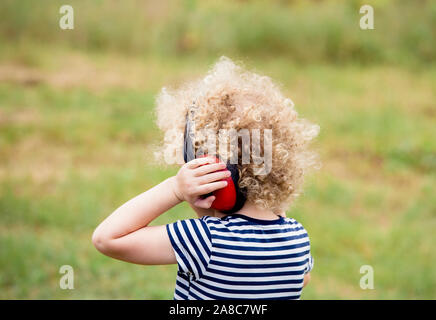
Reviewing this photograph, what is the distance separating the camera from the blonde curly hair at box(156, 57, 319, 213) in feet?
5.65

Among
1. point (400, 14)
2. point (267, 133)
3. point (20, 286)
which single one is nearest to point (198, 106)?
point (267, 133)

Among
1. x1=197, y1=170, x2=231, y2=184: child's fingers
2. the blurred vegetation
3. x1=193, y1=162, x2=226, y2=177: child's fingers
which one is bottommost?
x1=197, y1=170, x2=231, y2=184: child's fingers

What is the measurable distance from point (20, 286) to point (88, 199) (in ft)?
4.16

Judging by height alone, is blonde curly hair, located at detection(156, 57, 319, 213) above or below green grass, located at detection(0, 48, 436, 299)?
above

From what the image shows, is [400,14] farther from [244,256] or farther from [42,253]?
[244,256]

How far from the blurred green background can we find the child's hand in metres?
0.39

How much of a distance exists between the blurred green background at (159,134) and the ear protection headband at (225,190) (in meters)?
0.31

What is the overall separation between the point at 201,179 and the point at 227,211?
150mm

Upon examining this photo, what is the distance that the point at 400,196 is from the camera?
529 centimetres

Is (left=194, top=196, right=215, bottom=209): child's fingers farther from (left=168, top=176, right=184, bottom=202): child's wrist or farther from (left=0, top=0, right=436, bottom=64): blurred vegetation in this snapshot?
(left=0, top=0, right=436, bottom=64): blurred vegetation

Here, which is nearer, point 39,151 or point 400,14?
point 39,151
